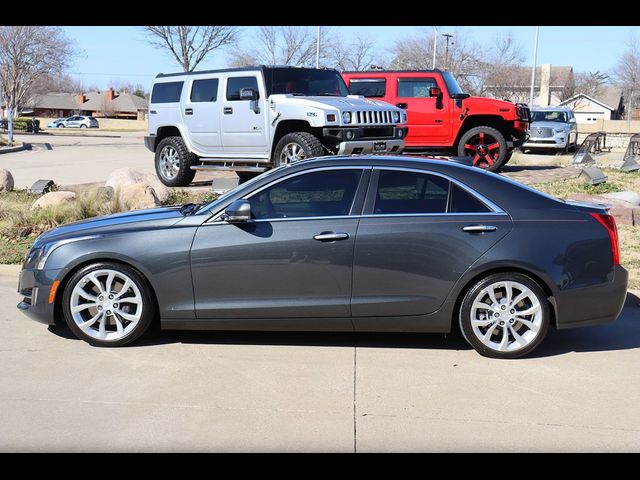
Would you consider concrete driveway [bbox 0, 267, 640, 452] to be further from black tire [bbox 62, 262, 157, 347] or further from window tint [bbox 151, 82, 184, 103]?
window tint [bbox 151, 82, 184, 103]

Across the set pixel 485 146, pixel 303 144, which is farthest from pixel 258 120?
pixel 485 146

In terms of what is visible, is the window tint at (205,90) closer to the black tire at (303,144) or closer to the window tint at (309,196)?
the black tire at (303,144)

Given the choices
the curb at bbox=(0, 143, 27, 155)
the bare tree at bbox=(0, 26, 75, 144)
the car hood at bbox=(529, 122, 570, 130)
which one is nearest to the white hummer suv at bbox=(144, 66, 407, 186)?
the curb at bbox=(0, 143, 27, 155)

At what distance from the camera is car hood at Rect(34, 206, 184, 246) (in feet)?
19.4

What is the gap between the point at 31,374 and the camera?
17.4ft

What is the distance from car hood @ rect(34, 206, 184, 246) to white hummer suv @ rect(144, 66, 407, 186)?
19.1ft

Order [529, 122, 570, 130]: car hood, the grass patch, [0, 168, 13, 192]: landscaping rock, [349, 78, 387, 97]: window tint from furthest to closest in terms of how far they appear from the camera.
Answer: [529, 122, 570, 130]: car hood → [349, 78, 387, 97]: window tint → [0, 168, 13, 192]: landscaping rock → the grass patch

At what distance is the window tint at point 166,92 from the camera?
46.6ft

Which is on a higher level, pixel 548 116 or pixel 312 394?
pixel 548 116

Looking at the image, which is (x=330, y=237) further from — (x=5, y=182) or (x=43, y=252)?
(x=5, y=182)

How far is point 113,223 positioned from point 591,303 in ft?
12.3

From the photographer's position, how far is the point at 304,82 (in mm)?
13109

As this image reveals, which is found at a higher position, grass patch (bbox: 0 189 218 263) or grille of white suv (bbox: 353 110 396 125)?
grille of white suv (bbox: 353 110 396 125)
